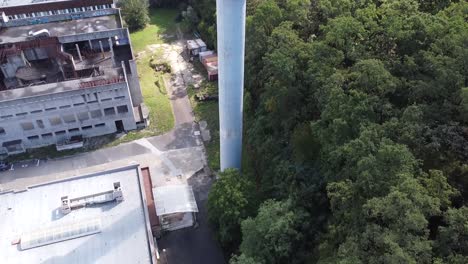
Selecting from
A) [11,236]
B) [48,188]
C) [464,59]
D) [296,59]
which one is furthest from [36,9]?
[464,59]

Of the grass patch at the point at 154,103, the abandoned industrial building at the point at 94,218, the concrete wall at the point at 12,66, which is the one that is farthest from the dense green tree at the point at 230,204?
the concrete wall at the point at 12,66

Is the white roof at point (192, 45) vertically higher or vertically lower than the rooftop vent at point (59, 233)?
higher

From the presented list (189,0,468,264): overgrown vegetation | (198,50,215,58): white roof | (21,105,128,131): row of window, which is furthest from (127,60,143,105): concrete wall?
(189,0,468,264): overgrown vegetation

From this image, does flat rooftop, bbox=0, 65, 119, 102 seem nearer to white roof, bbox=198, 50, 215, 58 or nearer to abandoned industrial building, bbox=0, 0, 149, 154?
abandoned industrial building, bbox=0, 0, 149, 154

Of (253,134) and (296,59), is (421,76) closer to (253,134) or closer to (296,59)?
(296,59)

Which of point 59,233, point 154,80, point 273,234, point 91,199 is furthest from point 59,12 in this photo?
point 273,234

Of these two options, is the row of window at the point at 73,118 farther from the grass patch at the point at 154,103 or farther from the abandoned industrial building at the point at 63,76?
the grass patch at the point at 154,103

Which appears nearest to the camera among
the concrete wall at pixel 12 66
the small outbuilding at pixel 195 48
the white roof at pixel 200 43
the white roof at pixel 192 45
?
the concrete wall at pixel 12 66
